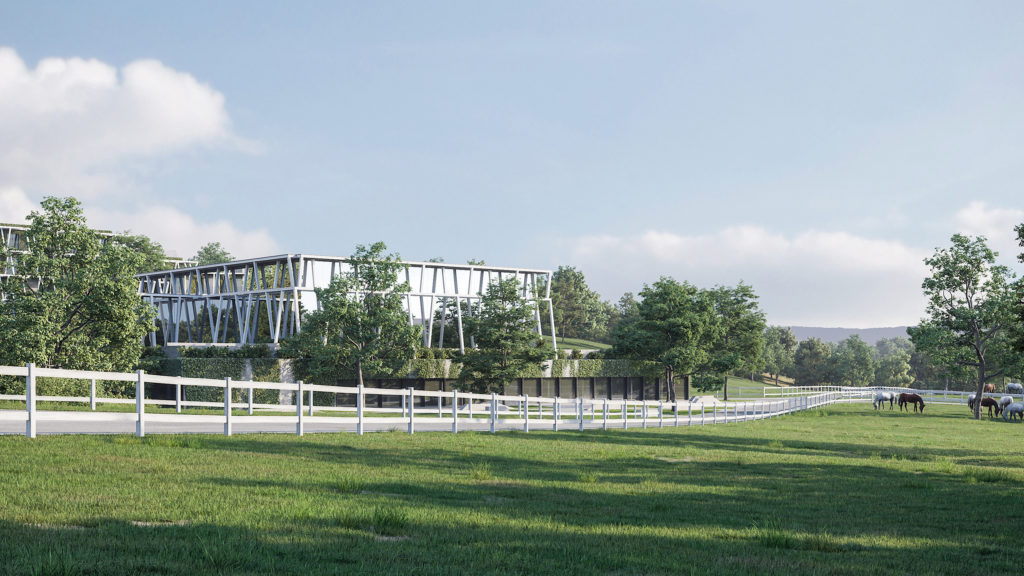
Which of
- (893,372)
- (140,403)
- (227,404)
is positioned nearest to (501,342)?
(227,404)

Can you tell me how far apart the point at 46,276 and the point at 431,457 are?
38.0 meters

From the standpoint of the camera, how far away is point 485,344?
2373 inches

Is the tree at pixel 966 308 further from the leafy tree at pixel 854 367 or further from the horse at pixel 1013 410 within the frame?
the leafy tree at pixel 854 367

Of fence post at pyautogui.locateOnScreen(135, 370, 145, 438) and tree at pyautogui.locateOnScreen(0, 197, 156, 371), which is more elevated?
tree at pyautogui.locateOnScreen(0, 197, 156, 371)

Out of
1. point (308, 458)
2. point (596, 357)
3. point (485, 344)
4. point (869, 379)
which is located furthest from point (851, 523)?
point (869, 379)

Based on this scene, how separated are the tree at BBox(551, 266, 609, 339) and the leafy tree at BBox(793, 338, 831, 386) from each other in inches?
1507

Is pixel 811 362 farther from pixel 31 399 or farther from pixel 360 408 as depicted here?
pixel 31 399

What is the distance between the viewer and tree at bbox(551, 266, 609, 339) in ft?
547

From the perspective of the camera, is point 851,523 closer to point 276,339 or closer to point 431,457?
point 431,457

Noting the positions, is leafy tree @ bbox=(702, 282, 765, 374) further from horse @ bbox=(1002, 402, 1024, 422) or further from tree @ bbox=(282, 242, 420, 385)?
Result: tree @ bbox=(282, 242, 420, 385)

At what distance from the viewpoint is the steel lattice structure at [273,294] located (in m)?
67.3

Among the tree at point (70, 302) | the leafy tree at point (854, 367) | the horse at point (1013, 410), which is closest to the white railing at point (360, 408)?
the tree at point (70, 302)

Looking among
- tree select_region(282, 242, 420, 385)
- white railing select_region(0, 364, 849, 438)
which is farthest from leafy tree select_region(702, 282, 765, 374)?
tree select_region(282, 242, 420, 385)

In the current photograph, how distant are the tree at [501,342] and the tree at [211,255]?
277 ft
